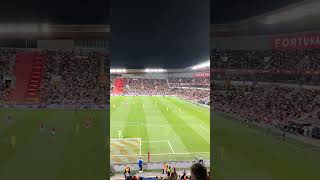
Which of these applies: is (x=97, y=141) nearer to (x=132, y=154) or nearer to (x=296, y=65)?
(x=132, y=154)

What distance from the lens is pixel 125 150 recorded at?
16.1 metres

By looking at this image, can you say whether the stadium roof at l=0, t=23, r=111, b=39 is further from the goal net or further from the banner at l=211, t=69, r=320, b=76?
the goal net

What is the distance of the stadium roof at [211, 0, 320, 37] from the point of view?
19.4m

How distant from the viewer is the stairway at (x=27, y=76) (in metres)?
33.1

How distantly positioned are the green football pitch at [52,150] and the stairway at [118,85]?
4618 centimetres

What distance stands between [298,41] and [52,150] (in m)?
19.0

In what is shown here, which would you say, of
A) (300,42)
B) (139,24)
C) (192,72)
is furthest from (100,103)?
(192,72)

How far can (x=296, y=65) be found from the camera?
26312 millimetres

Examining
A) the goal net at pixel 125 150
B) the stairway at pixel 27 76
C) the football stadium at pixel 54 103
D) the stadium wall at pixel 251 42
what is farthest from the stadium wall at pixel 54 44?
the goal net at pixel 125 150

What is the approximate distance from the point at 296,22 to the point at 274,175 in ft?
47.8

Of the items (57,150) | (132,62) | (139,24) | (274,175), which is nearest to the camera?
(274,175)

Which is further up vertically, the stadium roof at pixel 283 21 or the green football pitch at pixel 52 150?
the stadium roof at pixel 283 21

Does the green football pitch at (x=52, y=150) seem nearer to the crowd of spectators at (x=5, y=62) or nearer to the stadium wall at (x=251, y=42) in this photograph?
the stadium wall at (x=251, y=42)

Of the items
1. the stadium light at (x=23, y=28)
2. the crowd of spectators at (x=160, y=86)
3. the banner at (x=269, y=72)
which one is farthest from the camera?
the crowd of spectators at (x=160, y=86)
